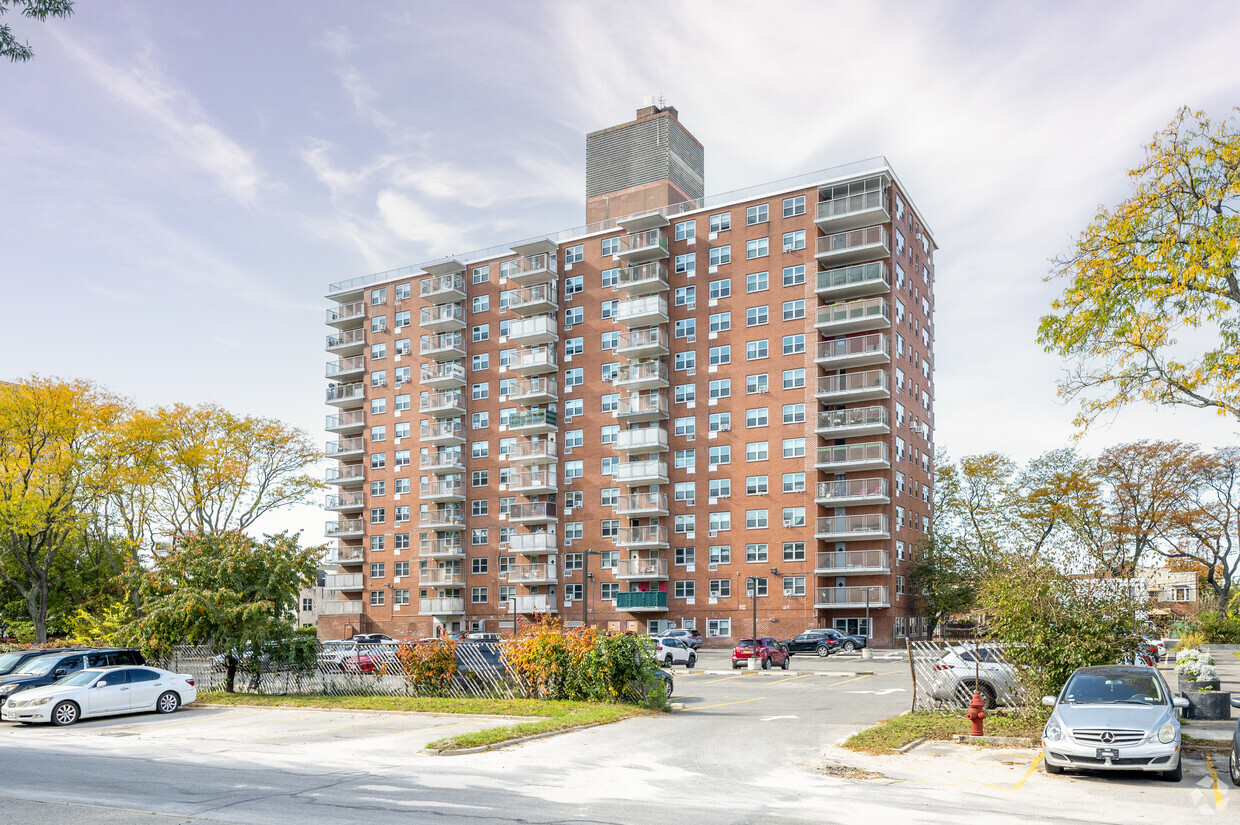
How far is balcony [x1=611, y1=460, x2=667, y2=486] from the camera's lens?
73.3 metres

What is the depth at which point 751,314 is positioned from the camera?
237 feet

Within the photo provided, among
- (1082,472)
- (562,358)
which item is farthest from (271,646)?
(1082,472)

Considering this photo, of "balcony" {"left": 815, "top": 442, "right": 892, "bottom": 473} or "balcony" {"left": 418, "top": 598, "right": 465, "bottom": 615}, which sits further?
"balcony" {"left": 418, "top": 598, "right": 465, "bottom": 615}

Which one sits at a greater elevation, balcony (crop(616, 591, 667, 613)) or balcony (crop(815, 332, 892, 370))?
balcony (crop(815, 332, 892, 370))

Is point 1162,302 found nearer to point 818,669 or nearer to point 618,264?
point 818,669

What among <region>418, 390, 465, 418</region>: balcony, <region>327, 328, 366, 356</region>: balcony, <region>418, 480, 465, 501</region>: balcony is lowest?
<region>418, 480, 465, 501</region>: balcony

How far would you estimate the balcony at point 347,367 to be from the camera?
90.1 meters

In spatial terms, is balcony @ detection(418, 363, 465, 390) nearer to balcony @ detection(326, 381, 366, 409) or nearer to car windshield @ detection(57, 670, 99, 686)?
balcony @ detection(326, 381, 366, 409)

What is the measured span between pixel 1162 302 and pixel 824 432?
4842 cm

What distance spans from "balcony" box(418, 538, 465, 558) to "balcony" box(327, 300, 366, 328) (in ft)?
74.8

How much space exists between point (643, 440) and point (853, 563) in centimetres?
1794

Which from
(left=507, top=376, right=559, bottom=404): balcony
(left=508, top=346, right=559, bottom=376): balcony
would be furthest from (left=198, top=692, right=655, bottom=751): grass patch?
(left=508, top=346, right=559, bottom=376): balcony

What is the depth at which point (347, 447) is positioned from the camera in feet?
296

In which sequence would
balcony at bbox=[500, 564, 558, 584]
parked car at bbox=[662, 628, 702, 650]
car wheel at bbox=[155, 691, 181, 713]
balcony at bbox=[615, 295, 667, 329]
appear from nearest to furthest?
car wheel at bbox=[155, 691, 181, 713] → parked car at bbox=[662, 628, 702, 650] → balcony at bbox=[615, 295, 667, 329] → balcony at bbox=[500, 564, 558, 584]
